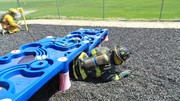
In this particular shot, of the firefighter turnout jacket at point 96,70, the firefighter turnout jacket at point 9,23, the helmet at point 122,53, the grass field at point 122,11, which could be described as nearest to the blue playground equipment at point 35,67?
the firefighter turnout jacket at point 96,70

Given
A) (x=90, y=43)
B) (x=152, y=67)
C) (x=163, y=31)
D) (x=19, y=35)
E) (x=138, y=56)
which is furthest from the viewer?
(x=19, y=35)

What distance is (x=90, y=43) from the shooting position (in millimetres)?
4461

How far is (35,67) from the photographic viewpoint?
2.89m

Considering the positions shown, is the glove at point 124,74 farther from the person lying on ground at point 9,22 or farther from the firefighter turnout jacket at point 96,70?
the person lying on ground at point 9,22

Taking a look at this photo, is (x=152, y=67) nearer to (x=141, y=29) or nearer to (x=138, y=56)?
(x=138, y=56)

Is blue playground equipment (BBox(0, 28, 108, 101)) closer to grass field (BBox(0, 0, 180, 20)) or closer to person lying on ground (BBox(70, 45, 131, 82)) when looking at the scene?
person lying on ground (BBox(70, 45, 131, 82))

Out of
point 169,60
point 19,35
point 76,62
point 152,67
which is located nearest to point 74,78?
point 76,62

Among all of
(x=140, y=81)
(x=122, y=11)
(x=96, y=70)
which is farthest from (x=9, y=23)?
(x=122, y=11)

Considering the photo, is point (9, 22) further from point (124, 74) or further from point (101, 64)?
point (124, 74)

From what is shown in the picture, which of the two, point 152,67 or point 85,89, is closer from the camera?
point 85,89

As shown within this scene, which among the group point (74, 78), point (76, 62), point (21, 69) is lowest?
point (74, 78)

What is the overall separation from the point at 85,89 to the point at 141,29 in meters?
5.06

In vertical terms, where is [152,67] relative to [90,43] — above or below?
below

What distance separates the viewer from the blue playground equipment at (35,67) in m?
2.40
